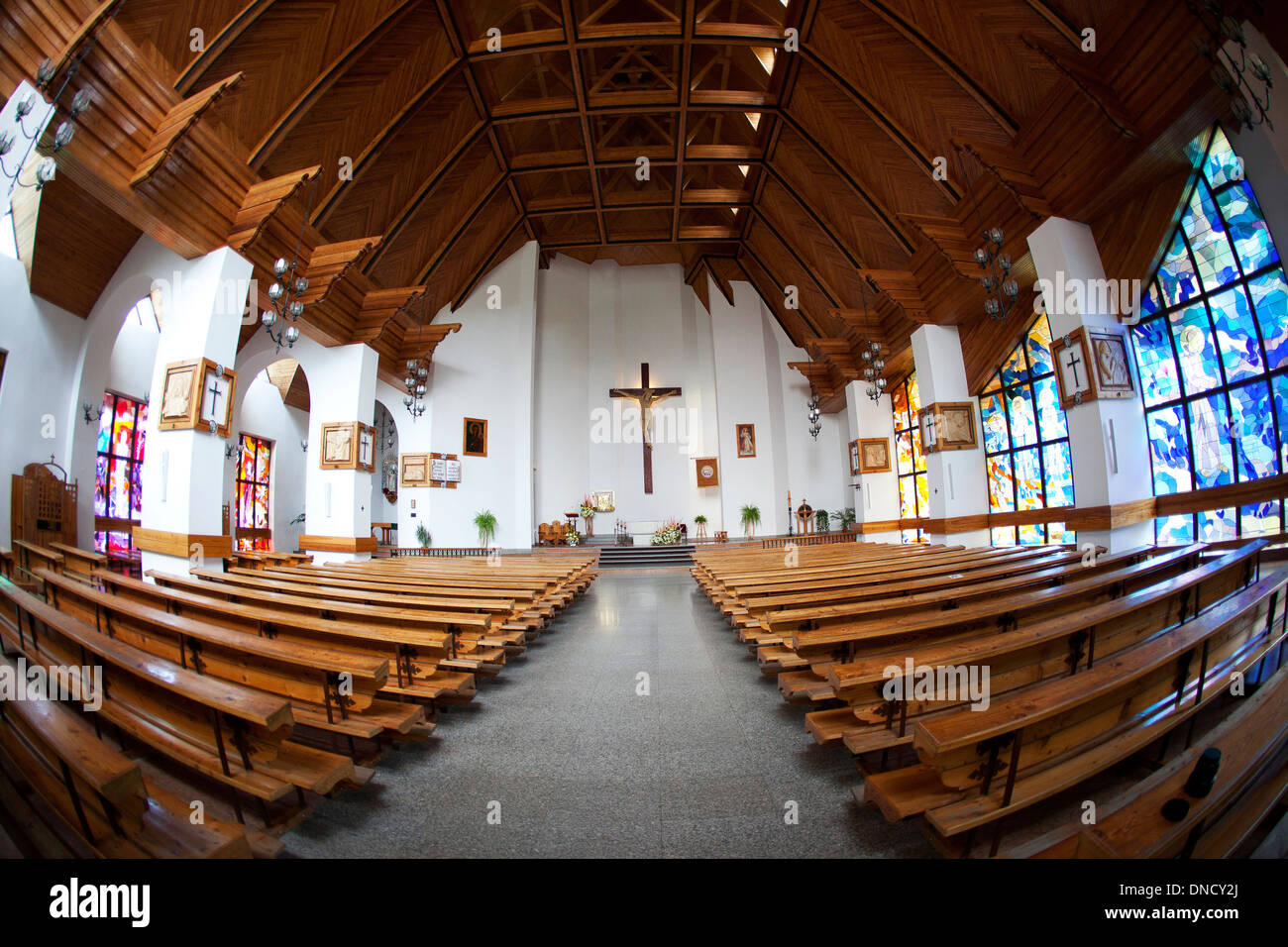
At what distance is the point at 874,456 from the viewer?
10.8 m

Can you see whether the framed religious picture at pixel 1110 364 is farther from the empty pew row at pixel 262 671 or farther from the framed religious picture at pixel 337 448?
the framed religious picture at pixel 337 448

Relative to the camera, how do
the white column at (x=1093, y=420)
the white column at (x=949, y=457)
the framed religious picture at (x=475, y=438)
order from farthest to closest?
the framed religious picture at (x=475, y=438) → the white column at (x=949, y=457) → the white column at (x=1093, y=420)

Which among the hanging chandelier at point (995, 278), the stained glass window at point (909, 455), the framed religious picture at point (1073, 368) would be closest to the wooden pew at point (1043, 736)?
the framed religious picture at point (1073, 368)

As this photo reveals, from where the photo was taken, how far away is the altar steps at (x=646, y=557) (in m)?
11.8

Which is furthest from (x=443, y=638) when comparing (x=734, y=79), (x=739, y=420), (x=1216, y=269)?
(x=739, y=420)

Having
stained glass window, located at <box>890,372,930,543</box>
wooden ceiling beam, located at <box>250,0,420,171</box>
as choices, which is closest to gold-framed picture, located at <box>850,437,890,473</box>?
stained glass window, located at <box>890,372,930,543</box>

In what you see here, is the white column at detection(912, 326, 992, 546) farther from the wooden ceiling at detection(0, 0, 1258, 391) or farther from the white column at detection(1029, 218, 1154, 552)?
the white column at detection(1029, 218, 1154, 552)

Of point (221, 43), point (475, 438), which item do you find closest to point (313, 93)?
A: point (221, 43)

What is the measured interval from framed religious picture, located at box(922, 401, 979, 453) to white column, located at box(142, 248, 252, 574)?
10.8 metres

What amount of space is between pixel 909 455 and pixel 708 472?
585 centimetres

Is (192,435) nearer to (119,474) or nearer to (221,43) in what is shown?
(221,43)

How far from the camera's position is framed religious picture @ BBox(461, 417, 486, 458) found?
1275 centimetres

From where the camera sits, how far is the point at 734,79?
9797 millimetres

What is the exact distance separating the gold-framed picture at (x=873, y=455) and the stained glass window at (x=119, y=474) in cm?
1397
